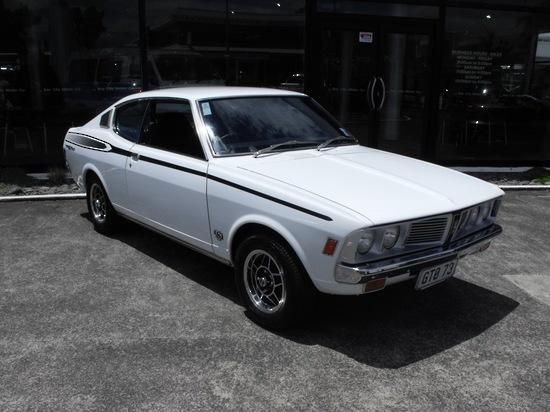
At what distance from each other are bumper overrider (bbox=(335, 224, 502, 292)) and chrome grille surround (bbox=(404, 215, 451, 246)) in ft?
0.21

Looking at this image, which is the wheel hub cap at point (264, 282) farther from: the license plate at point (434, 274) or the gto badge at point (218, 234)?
the license plate at point (434, 274)

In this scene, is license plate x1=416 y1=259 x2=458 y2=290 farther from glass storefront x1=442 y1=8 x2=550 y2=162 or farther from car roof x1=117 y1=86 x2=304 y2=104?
glass storefront x1=442 y1=8 x2=550 y2=162

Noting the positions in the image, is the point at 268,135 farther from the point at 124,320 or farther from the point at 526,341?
the point at 526,341

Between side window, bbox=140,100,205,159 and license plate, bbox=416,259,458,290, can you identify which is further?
side window, bbox=140,100,205,159

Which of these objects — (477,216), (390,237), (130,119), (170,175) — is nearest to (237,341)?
(390,237)

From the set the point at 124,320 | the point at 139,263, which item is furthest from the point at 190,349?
the point at 139,263

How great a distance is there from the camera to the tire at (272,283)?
337cm

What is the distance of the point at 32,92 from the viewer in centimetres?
845

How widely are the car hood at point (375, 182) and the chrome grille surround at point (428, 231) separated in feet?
0.22

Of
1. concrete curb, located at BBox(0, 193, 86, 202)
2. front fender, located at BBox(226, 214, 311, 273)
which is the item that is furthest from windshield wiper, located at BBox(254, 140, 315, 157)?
concrete curb, located at BBox(0, 193, 86, 202)

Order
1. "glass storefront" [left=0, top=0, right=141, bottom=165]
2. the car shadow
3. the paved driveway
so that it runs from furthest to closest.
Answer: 1. "glass storefront" [left=0, top=0, right=141, bottom=165]
2. the car shadow
3. the paved driveway

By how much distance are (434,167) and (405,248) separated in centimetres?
120

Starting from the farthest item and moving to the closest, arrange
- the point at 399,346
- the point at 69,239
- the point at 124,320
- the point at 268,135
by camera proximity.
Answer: the point at 69,239 → the point at 268,135 → the point at 124,320 → the point at 399,346

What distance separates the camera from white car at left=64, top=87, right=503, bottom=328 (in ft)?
10.5
